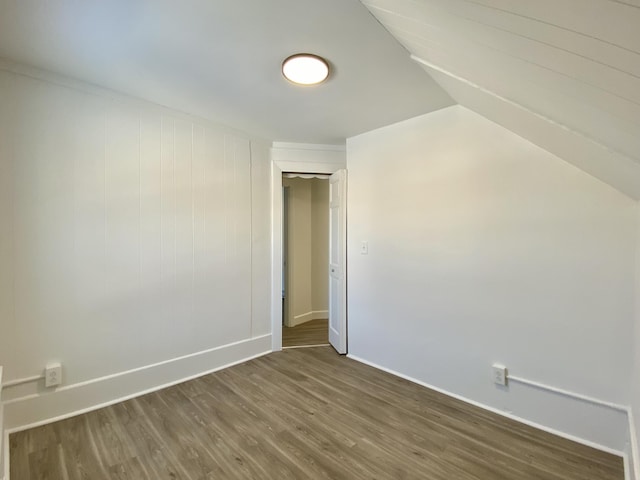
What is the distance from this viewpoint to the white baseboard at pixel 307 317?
444 centimetres

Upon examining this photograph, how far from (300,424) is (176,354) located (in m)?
1.29

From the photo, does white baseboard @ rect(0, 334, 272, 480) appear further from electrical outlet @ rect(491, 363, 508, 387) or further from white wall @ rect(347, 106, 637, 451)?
electrical outlet @ rect(491, 363, 508, 387)

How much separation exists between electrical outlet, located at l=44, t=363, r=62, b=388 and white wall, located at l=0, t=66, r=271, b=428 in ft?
0.15

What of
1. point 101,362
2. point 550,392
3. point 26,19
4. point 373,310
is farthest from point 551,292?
point 26,19

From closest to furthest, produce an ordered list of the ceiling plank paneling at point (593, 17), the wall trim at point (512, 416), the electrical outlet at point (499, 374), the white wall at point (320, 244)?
the ceiling plank paneling at point (593, 17), the wall trim at point (512, 416), the electrical outlet at point (499, 374), the white wall at point (320, 244)

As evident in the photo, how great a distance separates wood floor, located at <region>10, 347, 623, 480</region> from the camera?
1667mm

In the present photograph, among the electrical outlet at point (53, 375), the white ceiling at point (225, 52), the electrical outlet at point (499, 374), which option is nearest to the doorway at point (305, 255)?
the white ceiling at point (225, 52)

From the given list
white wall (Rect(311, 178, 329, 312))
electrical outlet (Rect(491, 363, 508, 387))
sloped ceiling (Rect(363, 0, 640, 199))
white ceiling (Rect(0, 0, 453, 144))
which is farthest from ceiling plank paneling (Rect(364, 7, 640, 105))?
white wall (Rect(311, 178, 329, 312))

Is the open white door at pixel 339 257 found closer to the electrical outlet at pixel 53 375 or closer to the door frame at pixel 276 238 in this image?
the door frame at pixel 276 238

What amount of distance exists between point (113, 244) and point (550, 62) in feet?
8.77

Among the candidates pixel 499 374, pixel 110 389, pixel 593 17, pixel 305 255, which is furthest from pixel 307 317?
pixel 593 17

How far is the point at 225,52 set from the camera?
5.66 feet

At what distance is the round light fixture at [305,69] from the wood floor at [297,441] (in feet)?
7.44

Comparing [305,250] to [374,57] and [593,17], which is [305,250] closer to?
[374,57]
